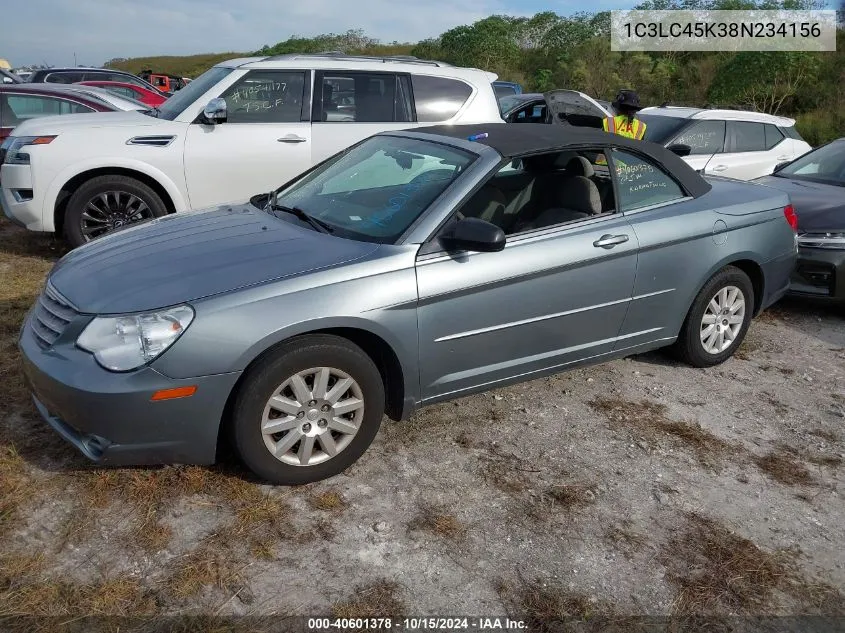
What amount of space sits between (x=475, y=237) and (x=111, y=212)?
4.32 metres

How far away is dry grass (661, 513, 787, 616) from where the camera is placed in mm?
2723

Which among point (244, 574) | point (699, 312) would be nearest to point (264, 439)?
point (244, 574)

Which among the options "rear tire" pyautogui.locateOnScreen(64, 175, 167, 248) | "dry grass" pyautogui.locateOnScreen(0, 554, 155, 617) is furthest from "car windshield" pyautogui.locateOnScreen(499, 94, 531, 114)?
"dry grass" pyautogui.locateOnScreen(0, 554, 155, 617)

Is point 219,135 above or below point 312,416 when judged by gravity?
above

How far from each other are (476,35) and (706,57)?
18043 mm

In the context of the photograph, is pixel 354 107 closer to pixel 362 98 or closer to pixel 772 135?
pixel 362 98

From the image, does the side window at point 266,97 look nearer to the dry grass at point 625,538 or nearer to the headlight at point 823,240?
the headlight at point 823,240

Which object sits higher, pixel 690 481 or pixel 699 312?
pixel 699 312

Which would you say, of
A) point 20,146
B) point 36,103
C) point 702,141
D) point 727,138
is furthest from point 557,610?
point 36,103

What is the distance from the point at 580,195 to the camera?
4242mm

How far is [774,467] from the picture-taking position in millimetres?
3705

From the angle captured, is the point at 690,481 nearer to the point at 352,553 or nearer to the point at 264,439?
the point at 352,553

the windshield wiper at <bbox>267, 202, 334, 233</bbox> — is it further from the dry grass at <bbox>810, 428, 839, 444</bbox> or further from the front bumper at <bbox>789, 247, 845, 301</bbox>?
the front bumper at <bbox>789, 247, 845, 301</bbox>

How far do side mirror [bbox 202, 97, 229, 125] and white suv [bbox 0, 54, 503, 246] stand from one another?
1 centimetres
